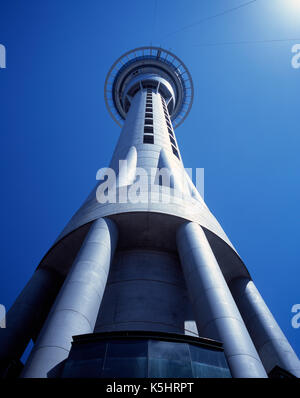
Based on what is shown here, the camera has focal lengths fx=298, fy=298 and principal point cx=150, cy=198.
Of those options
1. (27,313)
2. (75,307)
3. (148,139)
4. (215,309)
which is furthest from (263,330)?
(148,139)

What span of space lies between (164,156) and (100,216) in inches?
402

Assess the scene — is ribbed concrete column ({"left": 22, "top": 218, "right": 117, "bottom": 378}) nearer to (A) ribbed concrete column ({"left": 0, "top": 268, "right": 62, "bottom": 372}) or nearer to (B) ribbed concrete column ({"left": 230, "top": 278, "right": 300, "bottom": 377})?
(A) ribbed concrete column ({"left": 0, "top": 268, "right": 62, "bottom": 372})

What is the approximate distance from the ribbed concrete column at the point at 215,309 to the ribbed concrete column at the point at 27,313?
7.97 meters

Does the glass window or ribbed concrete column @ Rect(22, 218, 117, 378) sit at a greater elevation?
the glass window

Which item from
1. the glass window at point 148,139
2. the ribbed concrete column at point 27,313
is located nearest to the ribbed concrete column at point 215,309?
the ribbed concrete column at point 27,313

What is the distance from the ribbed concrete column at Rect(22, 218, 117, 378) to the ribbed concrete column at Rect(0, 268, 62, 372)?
444 cm

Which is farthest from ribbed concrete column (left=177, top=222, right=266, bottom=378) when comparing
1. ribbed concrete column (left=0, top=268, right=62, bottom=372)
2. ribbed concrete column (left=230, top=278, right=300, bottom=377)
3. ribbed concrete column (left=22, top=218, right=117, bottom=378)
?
ribbed concrete column (left=0, top=268, right=62, bottom=372)

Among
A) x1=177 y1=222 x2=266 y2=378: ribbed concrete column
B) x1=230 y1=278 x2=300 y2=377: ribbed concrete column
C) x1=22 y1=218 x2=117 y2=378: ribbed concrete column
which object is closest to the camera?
x1=22 y1=218 x2=117 y2=378: ribbed concrete column

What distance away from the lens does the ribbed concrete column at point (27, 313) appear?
13.1m

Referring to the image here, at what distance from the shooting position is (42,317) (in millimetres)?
15930

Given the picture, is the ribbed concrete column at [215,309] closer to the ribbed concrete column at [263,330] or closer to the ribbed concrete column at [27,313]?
the ribbed concrete column at [263,330]

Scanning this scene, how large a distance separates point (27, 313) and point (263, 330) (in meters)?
11.8

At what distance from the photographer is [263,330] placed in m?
14.9

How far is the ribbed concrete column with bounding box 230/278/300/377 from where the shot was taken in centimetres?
1353
